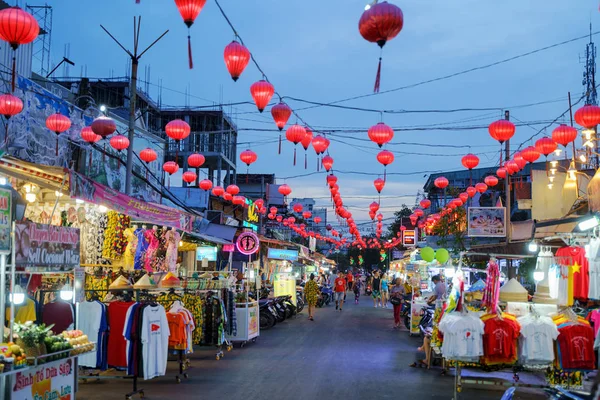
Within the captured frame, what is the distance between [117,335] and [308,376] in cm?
375

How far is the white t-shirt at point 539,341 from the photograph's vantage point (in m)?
9.48

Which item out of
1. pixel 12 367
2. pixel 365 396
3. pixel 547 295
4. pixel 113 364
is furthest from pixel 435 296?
pixel 12 367

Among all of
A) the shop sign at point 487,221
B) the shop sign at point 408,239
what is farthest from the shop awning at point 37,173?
the shop sign at point 408,239

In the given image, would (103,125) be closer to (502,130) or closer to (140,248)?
(140,248)

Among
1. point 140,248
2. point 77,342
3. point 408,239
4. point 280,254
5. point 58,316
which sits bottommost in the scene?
point 77,342

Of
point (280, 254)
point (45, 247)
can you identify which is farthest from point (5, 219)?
point (280, 254)

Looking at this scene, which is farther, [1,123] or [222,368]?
[1,123]

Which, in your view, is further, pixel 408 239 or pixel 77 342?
pixel 408 239

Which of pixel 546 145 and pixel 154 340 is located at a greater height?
pixel 546 145

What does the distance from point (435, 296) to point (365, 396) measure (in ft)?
24.4

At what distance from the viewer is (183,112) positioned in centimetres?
4897

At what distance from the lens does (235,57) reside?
1005 cm

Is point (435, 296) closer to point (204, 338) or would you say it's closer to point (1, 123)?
point (204, 338)

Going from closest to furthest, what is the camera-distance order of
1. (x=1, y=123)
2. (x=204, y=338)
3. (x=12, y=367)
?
(x=12, y=367), (x=204, y=338), (x=1, y=123)
